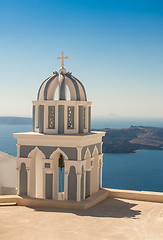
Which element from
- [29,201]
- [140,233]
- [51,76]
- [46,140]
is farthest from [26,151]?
[140,233]

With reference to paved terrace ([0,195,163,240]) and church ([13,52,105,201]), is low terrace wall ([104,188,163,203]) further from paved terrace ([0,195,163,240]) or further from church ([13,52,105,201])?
church ([13,52,105,201])

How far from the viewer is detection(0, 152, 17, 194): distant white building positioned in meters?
13.5

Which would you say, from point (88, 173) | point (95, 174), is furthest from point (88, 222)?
point (95, 174)

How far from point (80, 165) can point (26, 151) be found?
222 cm

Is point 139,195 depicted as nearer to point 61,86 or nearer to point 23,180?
point 23,180

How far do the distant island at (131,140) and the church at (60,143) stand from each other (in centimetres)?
8998

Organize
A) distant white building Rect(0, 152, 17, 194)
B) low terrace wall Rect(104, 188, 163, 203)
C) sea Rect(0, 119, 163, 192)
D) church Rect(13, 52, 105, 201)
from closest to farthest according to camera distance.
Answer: church Rect(13, 52, 105, 201) → low terrace wall Rect(104, 188, 163, 203) → distant white building Rect(0, 152, 17, 194) → sea Rect(0, 119, 163, 192)

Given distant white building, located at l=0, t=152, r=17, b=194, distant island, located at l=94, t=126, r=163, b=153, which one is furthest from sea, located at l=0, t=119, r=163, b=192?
distant white building, located at l=0, t=152, r=17, b=194

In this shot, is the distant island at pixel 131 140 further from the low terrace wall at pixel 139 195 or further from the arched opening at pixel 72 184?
the arched opening at pixel 72 184

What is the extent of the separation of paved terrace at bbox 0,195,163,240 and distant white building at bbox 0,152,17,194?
3.41 metres

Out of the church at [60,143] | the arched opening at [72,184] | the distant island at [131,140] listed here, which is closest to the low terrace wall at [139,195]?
the church at [60,143]

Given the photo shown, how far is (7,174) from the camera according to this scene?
46.2 ft

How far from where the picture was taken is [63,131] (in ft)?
35.1

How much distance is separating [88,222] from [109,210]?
69.9 inches
